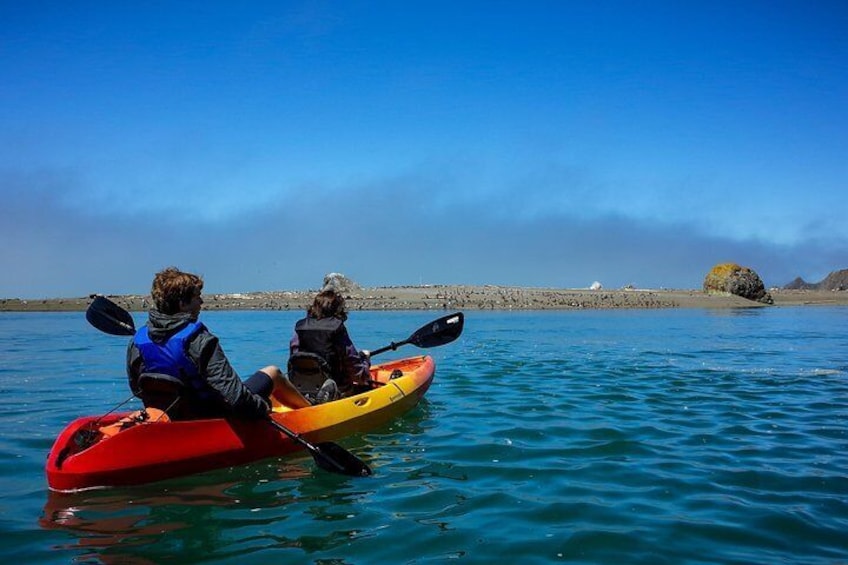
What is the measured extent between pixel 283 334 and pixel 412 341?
10.8 m

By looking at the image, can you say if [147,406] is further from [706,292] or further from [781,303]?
[781,303]

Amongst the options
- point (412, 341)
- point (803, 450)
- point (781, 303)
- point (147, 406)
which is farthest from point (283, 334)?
point (781, 303)

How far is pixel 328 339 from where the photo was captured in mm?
7629

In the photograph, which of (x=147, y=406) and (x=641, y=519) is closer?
(x=641, y=519)

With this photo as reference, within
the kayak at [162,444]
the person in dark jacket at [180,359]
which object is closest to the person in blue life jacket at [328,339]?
the kayak at [162,444]

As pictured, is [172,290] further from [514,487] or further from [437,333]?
[437,333]

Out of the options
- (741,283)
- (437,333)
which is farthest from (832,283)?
(437,333)

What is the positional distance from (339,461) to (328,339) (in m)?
2.01

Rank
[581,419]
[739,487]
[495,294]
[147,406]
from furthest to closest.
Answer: [495,294] → [581,419] → [147,406] → [739,487]

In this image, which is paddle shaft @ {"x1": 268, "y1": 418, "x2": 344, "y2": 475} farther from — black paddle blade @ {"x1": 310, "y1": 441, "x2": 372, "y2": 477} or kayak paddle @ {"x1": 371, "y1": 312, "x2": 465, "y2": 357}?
kayak paddle @ {"x1": 371, "y1": 312, "x2": 465, "y2": 357}

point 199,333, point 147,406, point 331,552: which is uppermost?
point 199,333

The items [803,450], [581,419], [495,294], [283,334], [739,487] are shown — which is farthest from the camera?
[495,294]

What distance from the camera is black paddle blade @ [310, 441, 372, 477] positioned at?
5.84 metres

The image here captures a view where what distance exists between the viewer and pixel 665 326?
23094mm
